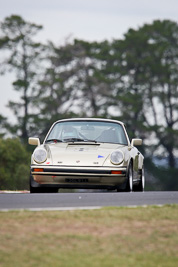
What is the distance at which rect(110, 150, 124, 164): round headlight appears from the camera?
1381cm

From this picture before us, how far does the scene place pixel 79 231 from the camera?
7.54 metres

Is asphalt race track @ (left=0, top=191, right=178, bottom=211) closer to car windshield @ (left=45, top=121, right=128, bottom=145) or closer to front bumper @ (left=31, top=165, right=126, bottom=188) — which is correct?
front bumper @ (left=31, top=165, right=126, bottom=188)

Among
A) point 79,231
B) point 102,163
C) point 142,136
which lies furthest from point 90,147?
point 142,136

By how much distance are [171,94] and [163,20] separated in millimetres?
8254

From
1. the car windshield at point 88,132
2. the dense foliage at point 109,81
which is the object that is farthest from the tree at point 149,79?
the car windshield at point 88,132

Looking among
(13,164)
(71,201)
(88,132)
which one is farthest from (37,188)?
(13,164)

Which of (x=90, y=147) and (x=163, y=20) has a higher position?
(x=163, y=20)

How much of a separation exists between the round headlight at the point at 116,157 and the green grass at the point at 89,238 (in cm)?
465

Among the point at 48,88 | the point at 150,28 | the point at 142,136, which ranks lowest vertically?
the point at 142,136

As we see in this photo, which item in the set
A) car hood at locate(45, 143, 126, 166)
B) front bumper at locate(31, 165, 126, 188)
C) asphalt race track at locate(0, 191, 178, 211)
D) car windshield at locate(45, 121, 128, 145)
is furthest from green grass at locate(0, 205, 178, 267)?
car windshield at locate(45, 121, 128, 145)

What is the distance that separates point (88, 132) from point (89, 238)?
801cm

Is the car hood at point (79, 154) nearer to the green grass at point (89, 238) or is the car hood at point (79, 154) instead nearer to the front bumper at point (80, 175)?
the front bumper at point (80, 175)

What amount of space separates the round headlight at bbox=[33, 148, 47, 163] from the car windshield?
3.15 ft

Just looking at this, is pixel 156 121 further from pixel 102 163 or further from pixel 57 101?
pixel 102 163
